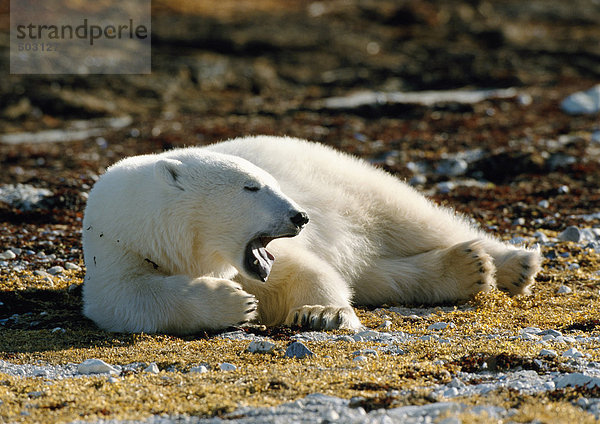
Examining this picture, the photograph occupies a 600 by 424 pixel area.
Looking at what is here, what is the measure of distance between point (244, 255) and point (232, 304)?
10.1 inches

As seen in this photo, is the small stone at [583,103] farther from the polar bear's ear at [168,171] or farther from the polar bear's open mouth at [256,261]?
the polar bear's ear at [168,171]

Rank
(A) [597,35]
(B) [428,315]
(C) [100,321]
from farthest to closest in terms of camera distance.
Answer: (A) [597,35] < (B) [428,315] < (C) [100,321]

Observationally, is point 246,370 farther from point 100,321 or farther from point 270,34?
point 270,34

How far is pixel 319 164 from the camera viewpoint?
508cm

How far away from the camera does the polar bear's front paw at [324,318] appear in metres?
3.83

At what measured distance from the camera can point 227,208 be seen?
3.95 meters

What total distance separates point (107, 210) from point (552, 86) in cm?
1216

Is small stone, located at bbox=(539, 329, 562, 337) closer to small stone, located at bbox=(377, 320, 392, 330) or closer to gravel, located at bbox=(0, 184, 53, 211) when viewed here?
small stone, located at bbox=(377, 320, 392, 330)

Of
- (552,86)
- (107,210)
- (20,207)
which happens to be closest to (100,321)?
(107,210)

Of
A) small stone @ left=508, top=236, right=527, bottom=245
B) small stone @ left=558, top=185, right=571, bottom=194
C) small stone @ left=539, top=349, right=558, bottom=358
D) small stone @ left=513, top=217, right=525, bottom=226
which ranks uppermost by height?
small stone @ left=558, top=185, right=571, bottom=194

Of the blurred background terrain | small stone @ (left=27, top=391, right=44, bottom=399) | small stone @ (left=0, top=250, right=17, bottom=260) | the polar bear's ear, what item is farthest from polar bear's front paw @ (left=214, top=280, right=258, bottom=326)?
the blurred background terrain

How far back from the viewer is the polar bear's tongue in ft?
12.9

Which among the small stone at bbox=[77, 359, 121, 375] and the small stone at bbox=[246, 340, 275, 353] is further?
the small stone at bbox=[246, 340, 275, 353]

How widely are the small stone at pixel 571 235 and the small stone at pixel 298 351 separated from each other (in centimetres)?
320
